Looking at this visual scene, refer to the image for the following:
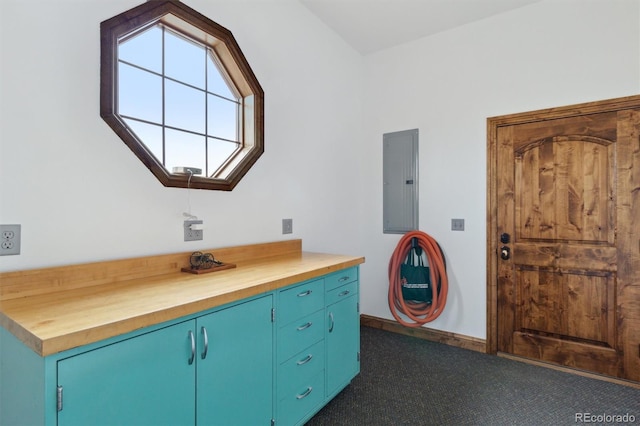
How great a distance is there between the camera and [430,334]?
128 inches

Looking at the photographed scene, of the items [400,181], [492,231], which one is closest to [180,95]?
[400,181]

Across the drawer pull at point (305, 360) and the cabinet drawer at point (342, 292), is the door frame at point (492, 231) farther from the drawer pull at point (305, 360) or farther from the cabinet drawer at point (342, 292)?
the drawer pull at point (305, 360)

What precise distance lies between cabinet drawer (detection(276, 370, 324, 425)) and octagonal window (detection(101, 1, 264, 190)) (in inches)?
50.5

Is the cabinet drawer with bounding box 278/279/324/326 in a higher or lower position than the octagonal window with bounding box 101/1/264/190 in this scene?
lower

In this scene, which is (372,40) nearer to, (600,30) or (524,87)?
(524,87)

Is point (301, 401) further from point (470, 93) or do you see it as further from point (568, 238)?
point (470, 93)

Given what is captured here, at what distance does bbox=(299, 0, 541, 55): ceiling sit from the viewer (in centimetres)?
279

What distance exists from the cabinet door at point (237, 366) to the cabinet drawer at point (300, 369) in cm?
9

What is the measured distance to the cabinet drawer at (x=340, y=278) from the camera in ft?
6.84

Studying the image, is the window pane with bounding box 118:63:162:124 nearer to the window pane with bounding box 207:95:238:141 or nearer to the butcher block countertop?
the window pane with bounding box 207:95:238:141

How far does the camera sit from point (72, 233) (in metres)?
1.51

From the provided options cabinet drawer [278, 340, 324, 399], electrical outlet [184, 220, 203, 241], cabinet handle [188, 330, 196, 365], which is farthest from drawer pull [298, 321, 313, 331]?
electrical outlet [184, 220, 203, 241]

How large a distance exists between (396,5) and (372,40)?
602 mm

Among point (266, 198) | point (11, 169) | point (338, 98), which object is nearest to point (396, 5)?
point (338, 98)
